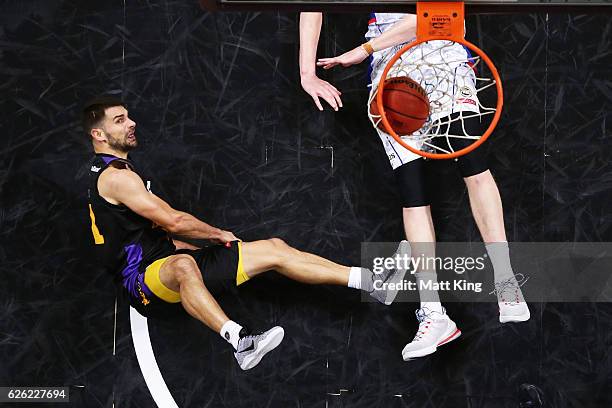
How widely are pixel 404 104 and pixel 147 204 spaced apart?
1548 millimetres

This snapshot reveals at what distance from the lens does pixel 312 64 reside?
5035 mm

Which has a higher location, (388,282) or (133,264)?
(133,264)

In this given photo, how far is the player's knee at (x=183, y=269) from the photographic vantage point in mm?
4691

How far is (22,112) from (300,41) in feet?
5.70

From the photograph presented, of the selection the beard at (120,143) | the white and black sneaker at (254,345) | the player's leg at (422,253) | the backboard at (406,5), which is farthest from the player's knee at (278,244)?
the backboard at (406,5)

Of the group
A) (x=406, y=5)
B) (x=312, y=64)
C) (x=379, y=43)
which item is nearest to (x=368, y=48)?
(x=379, y=43)

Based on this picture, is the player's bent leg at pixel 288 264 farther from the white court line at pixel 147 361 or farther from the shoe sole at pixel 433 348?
the white court line at pixel 147 361

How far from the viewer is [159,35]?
5152 mm

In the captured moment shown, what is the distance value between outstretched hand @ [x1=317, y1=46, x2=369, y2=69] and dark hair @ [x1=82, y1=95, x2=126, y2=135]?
4.03 feet

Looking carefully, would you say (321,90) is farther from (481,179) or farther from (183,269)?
(183,269)

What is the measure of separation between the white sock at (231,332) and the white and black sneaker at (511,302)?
5.03 ft

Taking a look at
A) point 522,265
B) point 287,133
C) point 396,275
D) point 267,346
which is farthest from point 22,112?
point 522,265

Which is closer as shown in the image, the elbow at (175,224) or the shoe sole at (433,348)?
the elbow at (175,224)

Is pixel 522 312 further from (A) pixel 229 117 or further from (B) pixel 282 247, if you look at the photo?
(A) pixel 229 117
